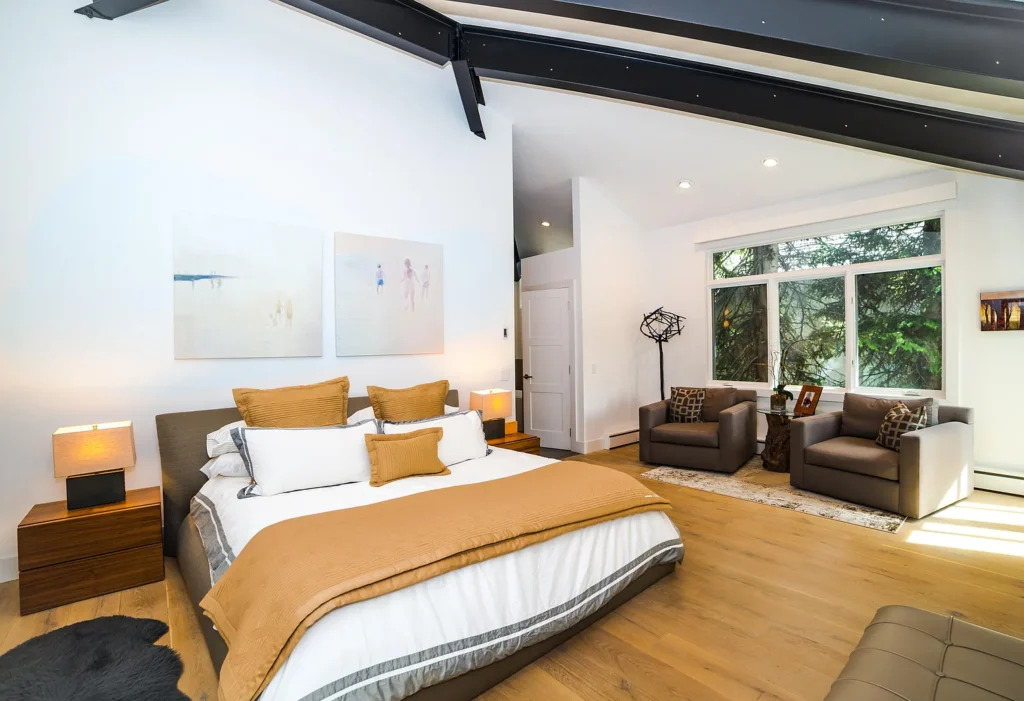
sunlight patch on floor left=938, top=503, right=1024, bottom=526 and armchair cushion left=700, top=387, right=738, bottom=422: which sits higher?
armchair cushion left=700, top=387, right=738, bottom=422

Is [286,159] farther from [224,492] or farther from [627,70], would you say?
[627,70]

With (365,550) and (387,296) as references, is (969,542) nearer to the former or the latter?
(365,550)

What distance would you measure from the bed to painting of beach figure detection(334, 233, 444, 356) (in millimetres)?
1244

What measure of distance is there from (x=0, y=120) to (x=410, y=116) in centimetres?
262

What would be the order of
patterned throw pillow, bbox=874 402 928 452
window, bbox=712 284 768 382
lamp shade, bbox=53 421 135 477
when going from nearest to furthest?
1. lamp shade, bbox=53 421 135 477
2. patterned throw pillow, bbox=874 402 928 452
3. window, bbox=712 284 768 382

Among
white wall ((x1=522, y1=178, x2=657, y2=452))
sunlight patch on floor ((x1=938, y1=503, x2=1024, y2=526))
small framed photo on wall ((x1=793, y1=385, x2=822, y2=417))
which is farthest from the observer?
white wall ((x1=522, y1=178, x2=657, y2=452))

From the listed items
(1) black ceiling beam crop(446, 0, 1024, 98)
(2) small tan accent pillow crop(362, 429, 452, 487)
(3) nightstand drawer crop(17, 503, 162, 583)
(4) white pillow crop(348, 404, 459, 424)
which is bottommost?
(3) nightstand drawer crop(17, 503, 162, 583)

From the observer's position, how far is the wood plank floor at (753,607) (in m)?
1.88

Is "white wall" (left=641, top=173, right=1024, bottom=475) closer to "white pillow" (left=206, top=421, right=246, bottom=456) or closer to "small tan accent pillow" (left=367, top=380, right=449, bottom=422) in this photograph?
"small tan accent pillow" (left=367, top=380, right=449, bottom=422)

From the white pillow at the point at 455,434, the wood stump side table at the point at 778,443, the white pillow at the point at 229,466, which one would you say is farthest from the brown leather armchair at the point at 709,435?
the white pillow at the point at 229,466

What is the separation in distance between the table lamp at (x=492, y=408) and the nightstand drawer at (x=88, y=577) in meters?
2.41

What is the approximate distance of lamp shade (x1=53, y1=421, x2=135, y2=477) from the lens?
2.55m

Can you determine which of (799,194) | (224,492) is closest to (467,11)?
(224,492)

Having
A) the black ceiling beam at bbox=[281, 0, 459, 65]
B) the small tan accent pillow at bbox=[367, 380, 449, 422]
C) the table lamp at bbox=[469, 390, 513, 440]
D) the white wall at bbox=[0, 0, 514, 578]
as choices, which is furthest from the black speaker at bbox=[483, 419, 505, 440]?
the black ceiling beam at bbox=[281, 0, 459, 65]
